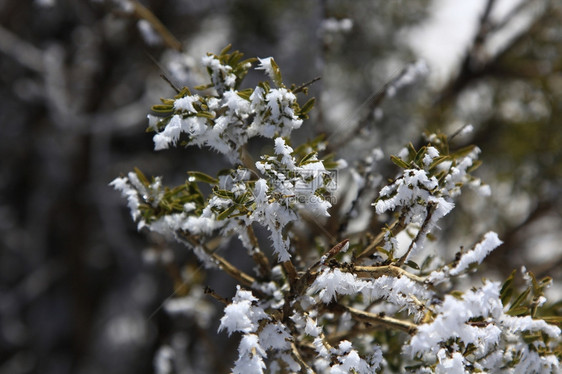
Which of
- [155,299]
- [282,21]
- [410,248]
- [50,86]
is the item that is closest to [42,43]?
[50,86]

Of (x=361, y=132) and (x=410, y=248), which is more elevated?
(x=361, y=132)

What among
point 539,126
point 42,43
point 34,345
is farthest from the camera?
point 34,345

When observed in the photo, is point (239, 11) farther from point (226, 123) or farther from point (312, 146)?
point (226, 123)

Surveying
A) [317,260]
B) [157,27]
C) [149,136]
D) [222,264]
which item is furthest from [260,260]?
[149,136]

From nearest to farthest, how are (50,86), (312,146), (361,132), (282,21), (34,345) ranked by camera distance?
(312,146) → (361,132) → (50,86) → (282,21) → (34,345)

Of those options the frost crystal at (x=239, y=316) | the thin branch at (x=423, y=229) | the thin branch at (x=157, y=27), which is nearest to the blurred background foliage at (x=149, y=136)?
the thin branch at (x=157, y=27)

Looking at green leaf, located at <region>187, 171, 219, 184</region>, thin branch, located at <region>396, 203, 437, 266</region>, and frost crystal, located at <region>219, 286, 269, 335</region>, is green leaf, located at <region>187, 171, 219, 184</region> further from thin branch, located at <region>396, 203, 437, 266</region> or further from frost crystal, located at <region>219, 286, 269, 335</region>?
thin branch, located at <region>396, 203, 437, 266</region>

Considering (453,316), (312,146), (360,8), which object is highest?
(360,8)

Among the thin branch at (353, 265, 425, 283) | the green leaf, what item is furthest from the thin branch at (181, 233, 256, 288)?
the thin branch at (353, 265, 425, 283)
